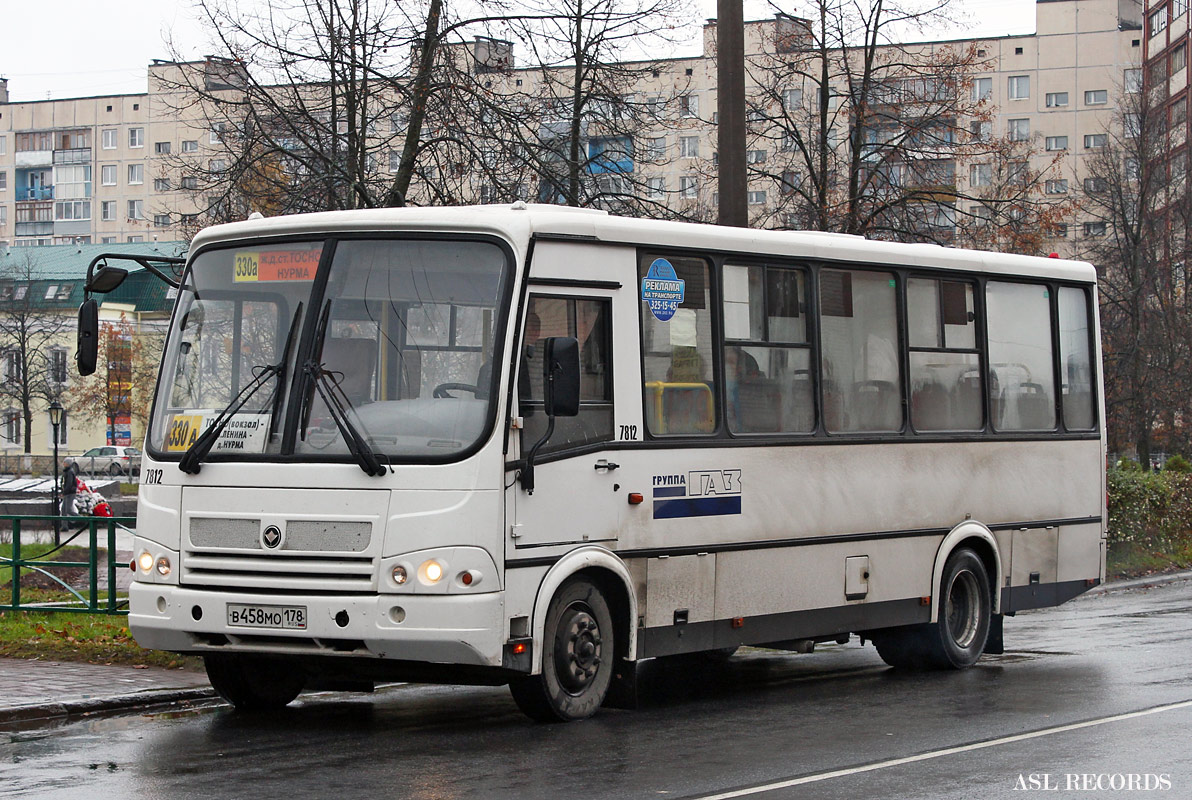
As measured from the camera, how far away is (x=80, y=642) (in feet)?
46.9

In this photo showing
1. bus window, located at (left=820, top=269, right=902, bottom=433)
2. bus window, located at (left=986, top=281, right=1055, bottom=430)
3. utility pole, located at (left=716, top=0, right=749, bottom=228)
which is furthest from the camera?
utility pole, located at (left=716, top=0, right=749, bottom=228)

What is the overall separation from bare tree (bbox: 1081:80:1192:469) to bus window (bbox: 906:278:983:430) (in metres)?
27.5

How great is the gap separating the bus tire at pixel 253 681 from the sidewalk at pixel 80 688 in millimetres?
666

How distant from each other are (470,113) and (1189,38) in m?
57.4

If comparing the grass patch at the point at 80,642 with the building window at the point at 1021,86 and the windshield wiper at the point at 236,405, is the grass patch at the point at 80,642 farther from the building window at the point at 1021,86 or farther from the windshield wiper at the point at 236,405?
the building window at the point at 1021,86

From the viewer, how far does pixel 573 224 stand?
409 inches

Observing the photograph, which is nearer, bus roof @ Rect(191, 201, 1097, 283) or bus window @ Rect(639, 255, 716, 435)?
bus roof @ Rect(191, 201, 1097, 283)

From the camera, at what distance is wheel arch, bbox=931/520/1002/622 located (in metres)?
13.3

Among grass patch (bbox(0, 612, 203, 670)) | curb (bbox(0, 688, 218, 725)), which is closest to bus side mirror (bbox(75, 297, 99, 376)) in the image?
curb (bbox(0, 688, 218, 725))

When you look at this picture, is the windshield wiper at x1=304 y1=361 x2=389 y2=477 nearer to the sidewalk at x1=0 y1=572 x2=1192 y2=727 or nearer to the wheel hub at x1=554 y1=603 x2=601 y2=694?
the wheel hub at x1=554 y1=603 x2=601 y2=694

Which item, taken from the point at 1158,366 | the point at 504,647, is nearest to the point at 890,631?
the point at 504,647

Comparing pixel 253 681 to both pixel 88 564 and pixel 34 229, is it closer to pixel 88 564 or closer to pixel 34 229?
pixel 88 564

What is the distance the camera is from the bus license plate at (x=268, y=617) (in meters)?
9.57

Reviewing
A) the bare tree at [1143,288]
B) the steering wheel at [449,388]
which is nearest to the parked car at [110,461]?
the bare tree at [1143,288]
